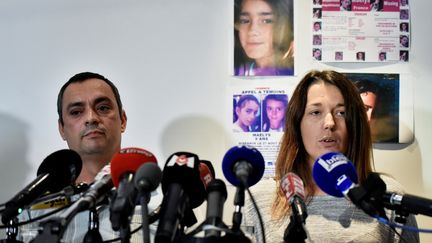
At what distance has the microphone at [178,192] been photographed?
735mm

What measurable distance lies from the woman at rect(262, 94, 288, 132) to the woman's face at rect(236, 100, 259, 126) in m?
0.04

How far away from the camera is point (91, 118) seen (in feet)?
5.15

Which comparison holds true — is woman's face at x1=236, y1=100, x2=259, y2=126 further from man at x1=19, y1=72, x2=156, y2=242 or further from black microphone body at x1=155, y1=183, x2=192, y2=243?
black microphone body at x1=155, y1=183, x2=192, y2=243

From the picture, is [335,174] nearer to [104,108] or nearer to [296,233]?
[296,233]

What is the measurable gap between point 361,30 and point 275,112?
18.1 inches

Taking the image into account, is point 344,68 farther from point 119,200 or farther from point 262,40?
point 119,200

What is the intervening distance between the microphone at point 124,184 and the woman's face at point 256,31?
3.10 ft

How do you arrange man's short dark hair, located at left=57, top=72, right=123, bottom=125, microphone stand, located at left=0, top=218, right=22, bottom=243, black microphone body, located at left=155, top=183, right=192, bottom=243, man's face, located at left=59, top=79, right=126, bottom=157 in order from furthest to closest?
man's short dark hair, located at left=57, top=72, right=123, bottom=125
man's face, located at left=59, top=79, right=126, bottom=157
microphone stand, located at left=0, top=218, right=22, bottom=243
black microphone body, located at left=155, top=183, right=192, bottom=243

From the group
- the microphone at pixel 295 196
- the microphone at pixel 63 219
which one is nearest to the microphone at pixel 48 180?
the microphone at pixel 63 219

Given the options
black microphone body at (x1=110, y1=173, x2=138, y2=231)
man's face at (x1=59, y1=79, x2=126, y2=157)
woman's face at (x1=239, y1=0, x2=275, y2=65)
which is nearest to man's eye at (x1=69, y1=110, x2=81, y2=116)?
man's face at (x1=59, y1=79, x2=126, y2=157)

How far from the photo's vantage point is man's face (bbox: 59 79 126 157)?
1575 millimetres

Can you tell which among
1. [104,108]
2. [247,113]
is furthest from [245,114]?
[104,108]

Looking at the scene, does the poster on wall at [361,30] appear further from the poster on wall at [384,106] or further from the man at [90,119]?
the man at [90,119]

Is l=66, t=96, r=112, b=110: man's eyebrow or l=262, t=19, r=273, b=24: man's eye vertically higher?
l=262, t=19, r=273, b=24: man's eye
